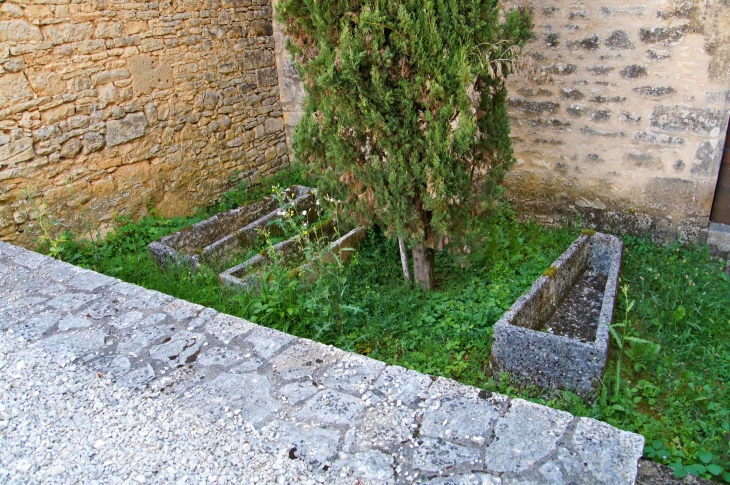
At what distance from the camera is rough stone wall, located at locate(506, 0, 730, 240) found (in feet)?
13.4

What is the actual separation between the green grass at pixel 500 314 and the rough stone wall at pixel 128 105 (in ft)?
1.56

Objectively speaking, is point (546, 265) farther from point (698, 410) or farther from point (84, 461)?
point (84, 461)

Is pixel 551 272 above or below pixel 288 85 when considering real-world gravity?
below

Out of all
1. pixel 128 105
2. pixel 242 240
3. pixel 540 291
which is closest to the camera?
pixel 540 291

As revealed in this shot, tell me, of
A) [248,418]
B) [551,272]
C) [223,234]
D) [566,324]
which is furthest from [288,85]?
[248,418]

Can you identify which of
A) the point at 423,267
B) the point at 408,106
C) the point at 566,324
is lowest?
the point at 566,324

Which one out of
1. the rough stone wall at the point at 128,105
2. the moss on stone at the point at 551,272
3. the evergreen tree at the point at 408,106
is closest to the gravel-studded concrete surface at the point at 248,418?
the evergreen tree at the point at 408,106

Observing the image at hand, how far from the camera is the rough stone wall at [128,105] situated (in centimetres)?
419

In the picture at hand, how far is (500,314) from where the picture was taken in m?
3.52

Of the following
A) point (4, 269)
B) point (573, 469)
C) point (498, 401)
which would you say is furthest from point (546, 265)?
point (4, 269)

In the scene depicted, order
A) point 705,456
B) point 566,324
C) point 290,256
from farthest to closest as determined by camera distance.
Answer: point 290,256 → point 566,324 → point 705,456

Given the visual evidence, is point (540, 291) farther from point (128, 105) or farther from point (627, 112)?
point (128, 105)

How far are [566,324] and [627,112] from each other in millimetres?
1924

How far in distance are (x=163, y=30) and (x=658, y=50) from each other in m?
4.11
